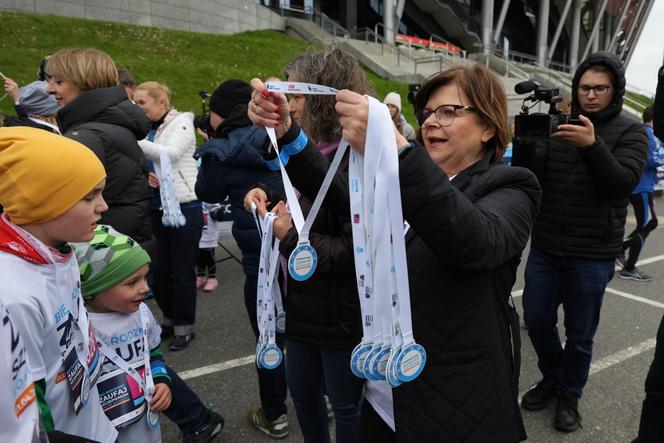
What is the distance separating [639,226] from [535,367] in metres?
3.31

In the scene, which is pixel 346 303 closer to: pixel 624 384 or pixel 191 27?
pixel 624 384

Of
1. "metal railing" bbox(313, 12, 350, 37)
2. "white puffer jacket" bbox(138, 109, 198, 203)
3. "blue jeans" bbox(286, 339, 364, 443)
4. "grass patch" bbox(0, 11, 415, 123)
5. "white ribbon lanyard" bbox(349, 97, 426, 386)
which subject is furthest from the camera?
"metal railing" bbox(313, 12, 350, 37)

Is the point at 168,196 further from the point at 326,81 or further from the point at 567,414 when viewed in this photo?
the point at 567,414

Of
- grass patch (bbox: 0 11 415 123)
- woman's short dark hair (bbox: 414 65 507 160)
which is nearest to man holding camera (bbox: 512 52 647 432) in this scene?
woman's short dark hair (bbox: 414 65 507 160)

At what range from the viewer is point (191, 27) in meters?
19.4

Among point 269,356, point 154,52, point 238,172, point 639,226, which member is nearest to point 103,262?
point 269,356

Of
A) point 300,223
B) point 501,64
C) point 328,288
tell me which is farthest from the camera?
point 501,64

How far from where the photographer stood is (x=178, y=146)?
3.59 metres

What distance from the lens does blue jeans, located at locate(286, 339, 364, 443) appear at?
1937 mm

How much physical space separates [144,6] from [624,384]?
19505 mm

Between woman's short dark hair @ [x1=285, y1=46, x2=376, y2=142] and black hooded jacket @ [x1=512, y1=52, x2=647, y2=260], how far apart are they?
1.17 metres

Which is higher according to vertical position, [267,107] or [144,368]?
[267,107]

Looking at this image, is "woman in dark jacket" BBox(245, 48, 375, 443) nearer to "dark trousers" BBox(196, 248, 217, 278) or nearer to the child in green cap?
the child in green cap

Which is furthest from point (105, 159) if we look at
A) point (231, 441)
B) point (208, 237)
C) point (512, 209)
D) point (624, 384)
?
point (624, 384)
